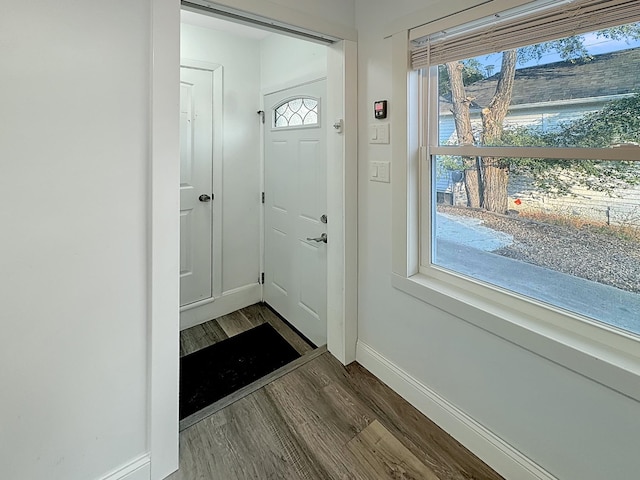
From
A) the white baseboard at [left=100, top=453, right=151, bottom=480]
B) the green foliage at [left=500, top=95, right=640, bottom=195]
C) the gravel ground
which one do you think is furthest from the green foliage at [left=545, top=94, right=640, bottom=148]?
the white baseboard at [left=100, top=453, right=151, bottom=480]

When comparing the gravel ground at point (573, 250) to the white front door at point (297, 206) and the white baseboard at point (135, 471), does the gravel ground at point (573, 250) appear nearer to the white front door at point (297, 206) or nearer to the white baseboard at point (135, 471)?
the white front door at point (297, 206)

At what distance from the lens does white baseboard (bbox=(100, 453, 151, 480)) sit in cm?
130

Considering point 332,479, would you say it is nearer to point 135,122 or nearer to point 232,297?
point 135,122

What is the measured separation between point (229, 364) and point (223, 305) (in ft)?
2.51

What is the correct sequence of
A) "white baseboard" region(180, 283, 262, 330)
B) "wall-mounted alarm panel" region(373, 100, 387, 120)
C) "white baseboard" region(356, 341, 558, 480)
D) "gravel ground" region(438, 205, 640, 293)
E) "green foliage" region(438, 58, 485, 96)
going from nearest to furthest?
"gravel ground" region(438, 205, 640, 293) < "white baseboard" region(356, 341, 558, 480) < "green foliage" region(438, 58, 485, 96) < "wall-mounted alarm panel" region(373, 100, 387, 120) < "white baseboard" region(180, 283, 262, 330)

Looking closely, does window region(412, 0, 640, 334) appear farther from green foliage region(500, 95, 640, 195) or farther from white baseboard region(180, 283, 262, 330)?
white baseboard region(180, 283, 262, 330)

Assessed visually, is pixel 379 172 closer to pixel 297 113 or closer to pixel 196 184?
pixel 297 113

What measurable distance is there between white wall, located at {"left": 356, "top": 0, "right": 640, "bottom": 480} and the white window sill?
0.05 metres

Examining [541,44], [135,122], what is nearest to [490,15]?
[541,44]

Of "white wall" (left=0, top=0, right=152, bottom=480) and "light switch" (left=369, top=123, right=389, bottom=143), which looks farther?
"light switch" (left=369, top=123, right=389, bottom=143)

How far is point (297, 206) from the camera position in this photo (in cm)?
265

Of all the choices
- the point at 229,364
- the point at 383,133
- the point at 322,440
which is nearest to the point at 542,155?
the point at 383,133

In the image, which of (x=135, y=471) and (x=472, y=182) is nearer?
(x=135, y=471)

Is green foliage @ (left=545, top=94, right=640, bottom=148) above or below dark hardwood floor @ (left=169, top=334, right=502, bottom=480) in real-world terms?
above
